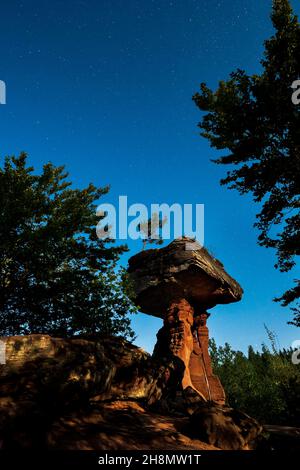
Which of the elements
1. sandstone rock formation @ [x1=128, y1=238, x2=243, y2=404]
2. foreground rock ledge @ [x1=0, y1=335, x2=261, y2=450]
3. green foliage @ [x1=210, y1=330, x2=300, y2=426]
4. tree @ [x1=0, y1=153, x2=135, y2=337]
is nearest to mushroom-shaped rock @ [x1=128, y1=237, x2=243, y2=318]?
sandstone rock formation @ [x1=128, y1=238, x2=243, y2=404]

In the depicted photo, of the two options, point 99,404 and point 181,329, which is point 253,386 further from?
point 99,404

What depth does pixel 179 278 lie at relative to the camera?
2055 cm

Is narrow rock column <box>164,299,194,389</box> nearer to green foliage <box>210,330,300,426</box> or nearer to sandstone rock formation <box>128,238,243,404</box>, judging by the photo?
sandstone rock formation <box>128,238,243,404</box>

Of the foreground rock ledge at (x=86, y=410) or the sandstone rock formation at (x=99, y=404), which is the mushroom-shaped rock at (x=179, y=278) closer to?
the sandstone rock formation at (x=99, y=404)

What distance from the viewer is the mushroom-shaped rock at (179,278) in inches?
804

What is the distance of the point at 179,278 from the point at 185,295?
7.03 ft

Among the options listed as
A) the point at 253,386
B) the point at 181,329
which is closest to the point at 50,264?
the point at 181,329

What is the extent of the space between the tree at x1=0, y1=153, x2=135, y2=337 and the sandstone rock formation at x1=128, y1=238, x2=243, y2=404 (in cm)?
→ 628

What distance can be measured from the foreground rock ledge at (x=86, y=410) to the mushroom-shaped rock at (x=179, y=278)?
12.4m

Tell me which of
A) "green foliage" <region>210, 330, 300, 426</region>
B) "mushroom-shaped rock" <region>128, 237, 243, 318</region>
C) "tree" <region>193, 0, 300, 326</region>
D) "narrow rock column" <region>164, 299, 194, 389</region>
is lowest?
"green foliage" <region>210, 330, 300, 426</region>

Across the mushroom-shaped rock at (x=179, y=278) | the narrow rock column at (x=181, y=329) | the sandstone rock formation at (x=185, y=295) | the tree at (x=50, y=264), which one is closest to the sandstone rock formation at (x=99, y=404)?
the tree at (x=50, y=264)

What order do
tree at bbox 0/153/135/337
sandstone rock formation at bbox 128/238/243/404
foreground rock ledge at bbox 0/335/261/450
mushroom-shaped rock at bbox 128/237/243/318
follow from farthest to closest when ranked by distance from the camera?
1. mushroom-shaped rock at bbox 128/237/243/318
2. sandstone rock formation at bbox 128/238/243/404
3. tree at bbox 0/153/135/337
4. foreground rock ledge at bbox 0/335/261/450

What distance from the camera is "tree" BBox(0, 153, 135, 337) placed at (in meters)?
12.2
